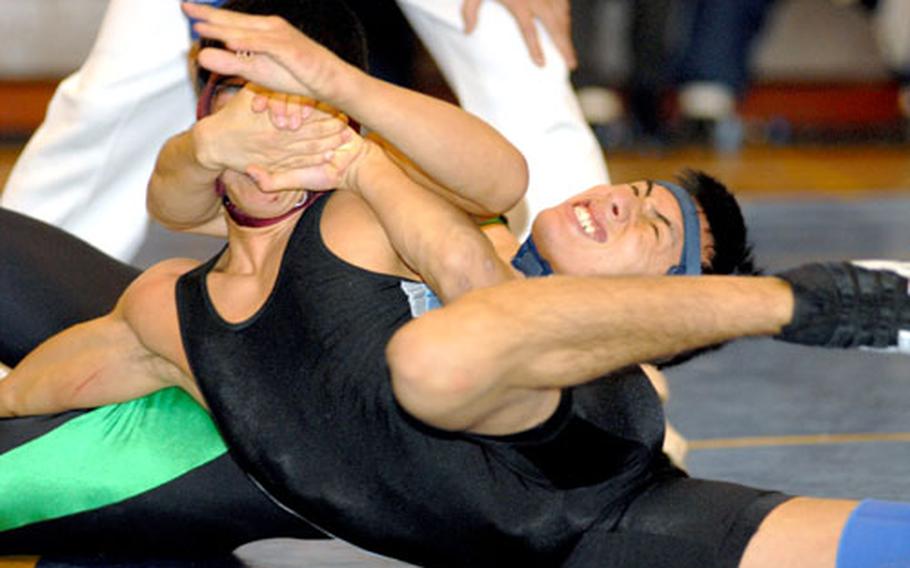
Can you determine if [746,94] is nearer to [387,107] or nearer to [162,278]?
[162,278]

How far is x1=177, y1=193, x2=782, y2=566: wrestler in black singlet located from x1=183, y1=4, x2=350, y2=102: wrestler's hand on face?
0.25m

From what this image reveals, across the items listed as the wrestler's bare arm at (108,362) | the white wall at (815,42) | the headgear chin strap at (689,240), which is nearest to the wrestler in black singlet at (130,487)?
the wrestler's bare arm at (108,362)

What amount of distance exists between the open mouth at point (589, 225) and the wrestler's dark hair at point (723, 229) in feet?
0.64

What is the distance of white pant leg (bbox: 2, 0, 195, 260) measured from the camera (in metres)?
3.45

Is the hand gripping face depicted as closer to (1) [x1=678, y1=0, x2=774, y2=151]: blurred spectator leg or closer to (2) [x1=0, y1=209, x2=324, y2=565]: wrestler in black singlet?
(2) [x1=0, y1=209, x2=324, y2=565]: wrestler in black singlet

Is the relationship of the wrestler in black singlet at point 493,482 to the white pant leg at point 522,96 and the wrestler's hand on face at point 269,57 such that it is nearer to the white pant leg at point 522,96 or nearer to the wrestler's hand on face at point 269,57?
the wrestler's hand on face at point 269,57

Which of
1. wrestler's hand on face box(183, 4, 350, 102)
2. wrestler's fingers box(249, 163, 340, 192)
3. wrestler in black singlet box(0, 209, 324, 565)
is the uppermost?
wrestler's hand on face box(183, 4, 350, 102)

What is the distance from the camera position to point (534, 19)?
3.34 metres

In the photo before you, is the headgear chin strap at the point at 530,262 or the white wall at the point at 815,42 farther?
the white wall at the point at 815,42

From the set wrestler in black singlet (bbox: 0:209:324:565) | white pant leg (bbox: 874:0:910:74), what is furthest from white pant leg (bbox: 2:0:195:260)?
white pant leg (bbox: 874:0:910:74)

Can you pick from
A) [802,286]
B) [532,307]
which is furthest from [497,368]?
[802,286]

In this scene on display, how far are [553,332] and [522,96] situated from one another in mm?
1347

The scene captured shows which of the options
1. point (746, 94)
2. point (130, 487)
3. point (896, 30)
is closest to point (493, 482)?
point (130, 487)

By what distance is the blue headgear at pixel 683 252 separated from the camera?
7.78ft
